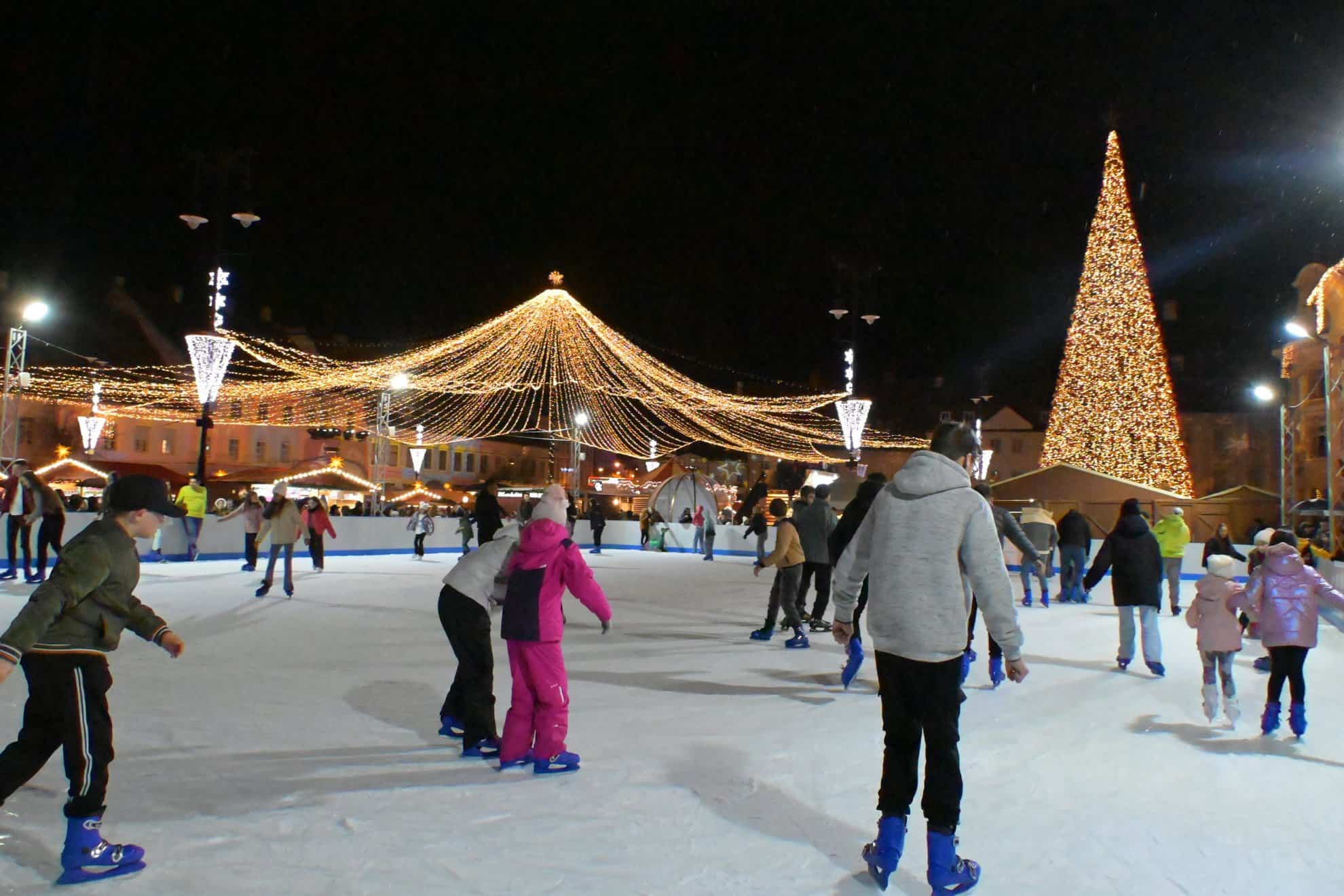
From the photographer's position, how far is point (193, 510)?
16.9m

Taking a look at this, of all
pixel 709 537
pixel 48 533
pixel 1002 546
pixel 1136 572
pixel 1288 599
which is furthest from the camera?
pixel 709 537

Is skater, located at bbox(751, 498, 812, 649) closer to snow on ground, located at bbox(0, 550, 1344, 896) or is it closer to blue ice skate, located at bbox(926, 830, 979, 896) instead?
snow on ground, located at bbox(0, 550, 1344, 896)

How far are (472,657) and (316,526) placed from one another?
12503 millimetres

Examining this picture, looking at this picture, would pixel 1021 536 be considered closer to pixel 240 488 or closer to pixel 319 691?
pixel 319 691

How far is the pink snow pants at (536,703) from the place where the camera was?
4.66 meters

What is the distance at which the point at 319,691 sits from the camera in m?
6.50

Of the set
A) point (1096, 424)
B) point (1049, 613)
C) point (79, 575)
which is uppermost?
point (1096, 424)

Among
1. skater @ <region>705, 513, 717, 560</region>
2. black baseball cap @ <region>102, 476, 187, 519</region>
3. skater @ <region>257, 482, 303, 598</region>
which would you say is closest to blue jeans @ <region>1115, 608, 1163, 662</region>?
black baseball cap @ <region>102, 476, 187, 519</region>

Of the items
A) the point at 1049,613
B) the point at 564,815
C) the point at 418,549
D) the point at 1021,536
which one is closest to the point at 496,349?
the point at 418,549

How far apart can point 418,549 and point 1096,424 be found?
16311 millimetres

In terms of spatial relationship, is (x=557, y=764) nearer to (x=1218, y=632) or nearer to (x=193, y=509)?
(x=1218, y=632)

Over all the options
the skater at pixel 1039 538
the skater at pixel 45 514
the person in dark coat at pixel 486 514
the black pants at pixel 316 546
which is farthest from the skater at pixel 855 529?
the black pants at pixel 316 546

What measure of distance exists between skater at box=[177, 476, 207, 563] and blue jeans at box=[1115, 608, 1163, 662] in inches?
525

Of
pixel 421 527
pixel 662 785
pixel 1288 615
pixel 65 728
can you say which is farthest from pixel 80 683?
pixel 421 527
